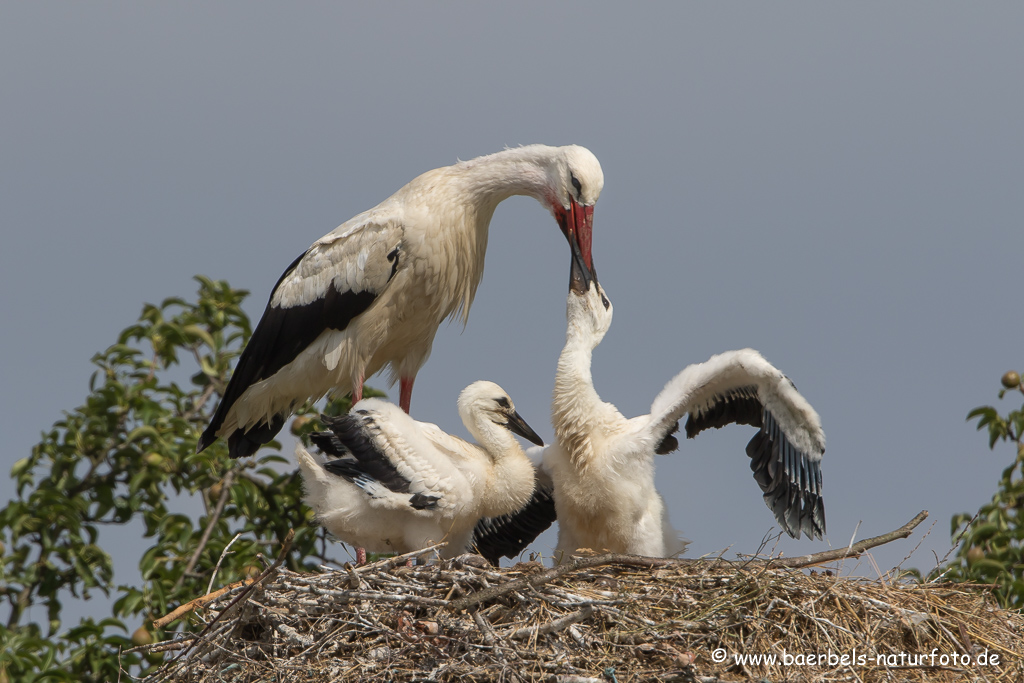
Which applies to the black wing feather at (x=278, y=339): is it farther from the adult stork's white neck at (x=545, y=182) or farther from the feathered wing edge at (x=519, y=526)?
the feathered wing edge at (x=519, y=526)

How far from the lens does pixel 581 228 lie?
19.0 ft

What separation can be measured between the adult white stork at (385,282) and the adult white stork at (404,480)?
1.99 ft

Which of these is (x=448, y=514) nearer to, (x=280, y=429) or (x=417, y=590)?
(x=417, y=590)

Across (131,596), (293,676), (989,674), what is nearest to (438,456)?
(293,676)

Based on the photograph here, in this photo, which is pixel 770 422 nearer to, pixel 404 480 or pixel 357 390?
pixel 404 480

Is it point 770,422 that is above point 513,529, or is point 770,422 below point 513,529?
above

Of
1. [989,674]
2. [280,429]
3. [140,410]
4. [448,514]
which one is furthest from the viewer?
[140,410]

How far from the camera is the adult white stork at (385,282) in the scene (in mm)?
5820

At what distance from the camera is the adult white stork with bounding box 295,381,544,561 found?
5.03 m

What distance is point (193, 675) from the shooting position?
470 centimetres

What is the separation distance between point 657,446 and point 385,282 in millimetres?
1626

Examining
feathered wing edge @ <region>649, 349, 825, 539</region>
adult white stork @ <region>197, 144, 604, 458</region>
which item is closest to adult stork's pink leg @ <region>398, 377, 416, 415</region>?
adult white stork @ <region>197, 144, 604, 458</region>

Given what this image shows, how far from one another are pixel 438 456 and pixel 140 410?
8.00 ft

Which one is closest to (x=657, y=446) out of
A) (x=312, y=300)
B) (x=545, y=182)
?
(x=545, y=182)
